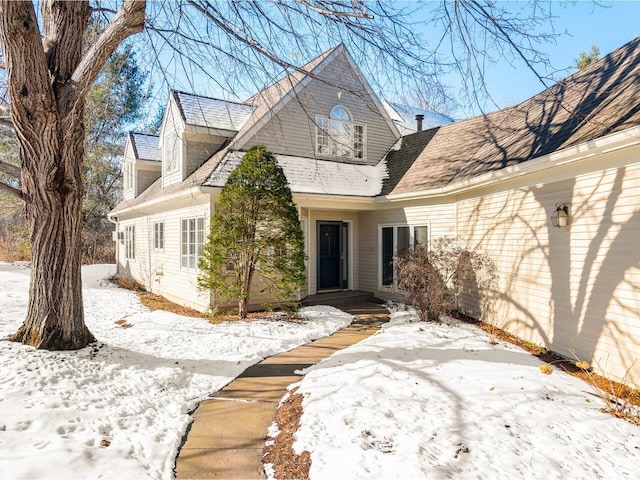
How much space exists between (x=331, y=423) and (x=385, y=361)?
1.81 metres

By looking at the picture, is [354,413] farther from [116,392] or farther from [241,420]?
[116,392]

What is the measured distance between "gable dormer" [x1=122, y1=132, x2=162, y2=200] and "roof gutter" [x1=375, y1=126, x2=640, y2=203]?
472 inches

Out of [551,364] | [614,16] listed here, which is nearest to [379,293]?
[551,364]

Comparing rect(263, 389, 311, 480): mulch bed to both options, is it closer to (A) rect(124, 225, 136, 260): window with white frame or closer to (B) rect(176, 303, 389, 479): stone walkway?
(B) rect(176, 303, 389, 479): stone walkway

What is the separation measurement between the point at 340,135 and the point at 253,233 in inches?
208

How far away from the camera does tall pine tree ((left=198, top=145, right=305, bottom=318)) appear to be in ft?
26.0

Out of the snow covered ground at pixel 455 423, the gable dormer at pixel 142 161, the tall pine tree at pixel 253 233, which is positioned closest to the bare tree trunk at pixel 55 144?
the tall pine tree at pixel 253 233

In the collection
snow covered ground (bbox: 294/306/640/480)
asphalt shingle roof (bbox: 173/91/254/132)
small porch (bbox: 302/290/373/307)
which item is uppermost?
asphalt shingle roof (bbox: 173/91/254/132)

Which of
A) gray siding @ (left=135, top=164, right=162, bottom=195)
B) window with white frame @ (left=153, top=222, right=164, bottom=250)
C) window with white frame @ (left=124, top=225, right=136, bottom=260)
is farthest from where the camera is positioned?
gray siding @ (left=135, top=164, right=162, bottom=195)

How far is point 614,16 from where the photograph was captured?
17.1ft

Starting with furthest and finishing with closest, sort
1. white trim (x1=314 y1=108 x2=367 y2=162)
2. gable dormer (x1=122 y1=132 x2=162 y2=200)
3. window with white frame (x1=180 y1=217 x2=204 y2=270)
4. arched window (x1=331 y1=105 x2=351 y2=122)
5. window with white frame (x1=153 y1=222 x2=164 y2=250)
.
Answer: gable dormer (x1=122 y1=132 x2=162 y2=200) → window with white frame (x1=153 y1=222 x2=164 y2=250) → arched window (x1=331 y1=105 x2=351 y2=122) → white trim (x1=314 y1=108 x2=367 y2=162) → window with white frame (x1=180 y1=217 x2=204 y2=270)

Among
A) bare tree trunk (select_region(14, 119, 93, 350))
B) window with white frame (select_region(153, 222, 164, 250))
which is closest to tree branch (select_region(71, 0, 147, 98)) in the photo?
bare tree trunk (select_region(14, 119, 93, 350))

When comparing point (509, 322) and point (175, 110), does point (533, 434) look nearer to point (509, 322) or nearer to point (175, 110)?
point (509, 322)

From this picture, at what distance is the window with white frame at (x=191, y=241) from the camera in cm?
951
